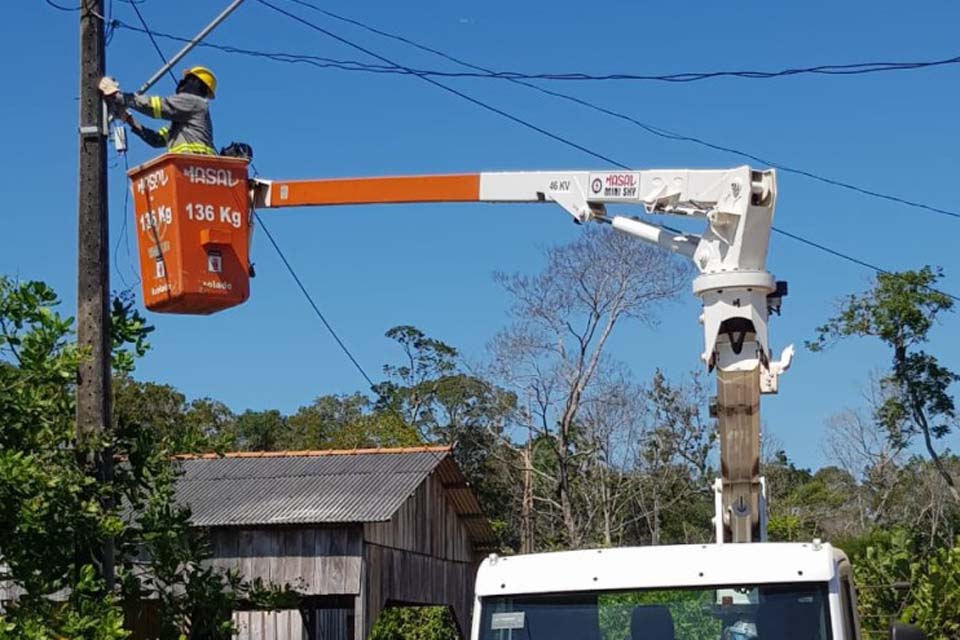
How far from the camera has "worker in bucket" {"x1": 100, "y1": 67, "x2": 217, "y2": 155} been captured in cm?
1304

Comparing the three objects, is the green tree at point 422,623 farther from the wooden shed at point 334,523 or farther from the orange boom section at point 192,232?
the orange boom section at point 192,232

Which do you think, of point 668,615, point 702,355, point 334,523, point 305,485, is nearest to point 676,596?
point 668,615

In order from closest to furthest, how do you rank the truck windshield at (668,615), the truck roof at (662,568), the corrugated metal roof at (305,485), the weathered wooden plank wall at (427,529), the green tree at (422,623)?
the truck windshield at (668,615) < the truck roof at (662,568) < the corrugated metal roof at (305,485) < the weathered wooden plank wall at (427,529) < the green tree at (422,623)

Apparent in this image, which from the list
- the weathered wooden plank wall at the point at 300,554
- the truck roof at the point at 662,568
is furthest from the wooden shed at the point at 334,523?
the truck roof at the point at 662,568

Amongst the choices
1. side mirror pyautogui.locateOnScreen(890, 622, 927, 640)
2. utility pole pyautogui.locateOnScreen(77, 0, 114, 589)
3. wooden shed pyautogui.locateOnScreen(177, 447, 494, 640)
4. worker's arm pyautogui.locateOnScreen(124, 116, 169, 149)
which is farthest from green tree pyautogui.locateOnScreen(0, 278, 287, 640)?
wooden shed pyautogui.locateOnScreen(177, 447, 494, 640)

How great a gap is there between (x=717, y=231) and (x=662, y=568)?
406 centimetres

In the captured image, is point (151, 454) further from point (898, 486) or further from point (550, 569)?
point (898, 486)

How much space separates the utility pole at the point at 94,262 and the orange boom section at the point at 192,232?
2.32 ft

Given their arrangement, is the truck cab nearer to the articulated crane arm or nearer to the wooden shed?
the articulated crane arm

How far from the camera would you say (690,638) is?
8789 mm

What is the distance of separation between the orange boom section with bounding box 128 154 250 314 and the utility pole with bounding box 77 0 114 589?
27.9 inches

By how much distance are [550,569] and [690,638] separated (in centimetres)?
97

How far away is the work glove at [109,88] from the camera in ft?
44.2

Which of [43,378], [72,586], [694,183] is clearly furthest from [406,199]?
[72,586]
